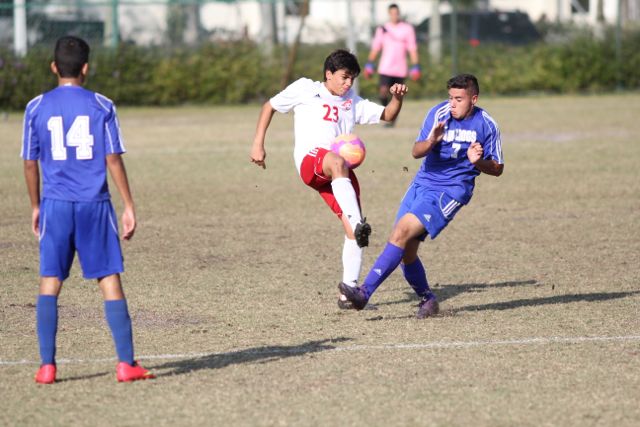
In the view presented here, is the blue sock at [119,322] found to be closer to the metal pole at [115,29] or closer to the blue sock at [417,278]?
the blue sock at [417,278]

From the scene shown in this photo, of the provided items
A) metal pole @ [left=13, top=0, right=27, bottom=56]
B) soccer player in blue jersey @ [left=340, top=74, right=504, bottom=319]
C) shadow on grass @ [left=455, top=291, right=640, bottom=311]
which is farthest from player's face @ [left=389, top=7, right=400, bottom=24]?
soccer player in blue jersey @ [left=340, top=74, right=504, bottom=319]

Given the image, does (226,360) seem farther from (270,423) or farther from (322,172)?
(322,172)

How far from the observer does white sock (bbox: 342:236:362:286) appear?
26.2 feet

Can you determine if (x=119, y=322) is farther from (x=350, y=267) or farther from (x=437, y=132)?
(x=437, y=132)

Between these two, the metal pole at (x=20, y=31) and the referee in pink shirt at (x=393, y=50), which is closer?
the referee in pink shirt at (x=393, y=50)

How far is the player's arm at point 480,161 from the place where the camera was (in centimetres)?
736

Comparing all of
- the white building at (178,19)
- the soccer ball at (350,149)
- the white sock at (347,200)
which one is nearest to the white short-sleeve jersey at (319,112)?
the soccer ball at (350,149)

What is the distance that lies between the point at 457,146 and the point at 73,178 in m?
2.97

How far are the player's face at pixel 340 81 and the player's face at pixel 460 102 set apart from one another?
0.79 m

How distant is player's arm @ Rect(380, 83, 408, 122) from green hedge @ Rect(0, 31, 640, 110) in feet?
67.4

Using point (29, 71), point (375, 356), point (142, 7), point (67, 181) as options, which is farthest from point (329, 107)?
point (142, 7)

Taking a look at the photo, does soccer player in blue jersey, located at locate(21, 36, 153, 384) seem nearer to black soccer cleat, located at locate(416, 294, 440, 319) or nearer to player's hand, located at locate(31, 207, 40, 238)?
player's hand, located at locate(31, 207, 40, 238)

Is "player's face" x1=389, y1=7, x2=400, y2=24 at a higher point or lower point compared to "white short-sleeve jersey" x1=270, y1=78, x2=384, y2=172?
higher

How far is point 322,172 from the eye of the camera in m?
8.11
